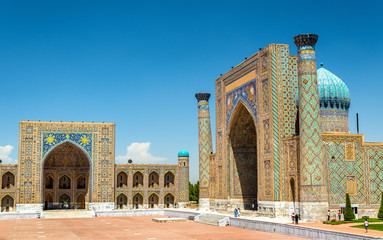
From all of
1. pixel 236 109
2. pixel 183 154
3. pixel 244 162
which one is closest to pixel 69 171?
pixel 183 154

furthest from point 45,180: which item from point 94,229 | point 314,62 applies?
point 314,62

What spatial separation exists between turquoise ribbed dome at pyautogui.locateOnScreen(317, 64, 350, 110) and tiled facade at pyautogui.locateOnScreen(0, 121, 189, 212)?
1458 cm

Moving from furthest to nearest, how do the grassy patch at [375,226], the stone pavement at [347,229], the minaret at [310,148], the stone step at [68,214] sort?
the stone step at [68,214]
the minaret at [310,148]
the grassy patch at [375,226]
the stone pavement at [347,229]

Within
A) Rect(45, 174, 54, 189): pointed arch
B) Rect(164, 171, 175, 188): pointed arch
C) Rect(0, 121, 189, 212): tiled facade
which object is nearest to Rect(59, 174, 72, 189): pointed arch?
Rect(0, 121, 189, 212): tiled facade

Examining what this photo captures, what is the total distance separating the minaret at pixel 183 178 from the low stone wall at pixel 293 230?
46.8 ft

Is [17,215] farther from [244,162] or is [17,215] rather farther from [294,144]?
[294,144]

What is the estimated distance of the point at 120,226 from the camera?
21.3m

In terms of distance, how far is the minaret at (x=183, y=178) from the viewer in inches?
1382

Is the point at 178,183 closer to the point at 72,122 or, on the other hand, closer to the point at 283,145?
the point at 72,122

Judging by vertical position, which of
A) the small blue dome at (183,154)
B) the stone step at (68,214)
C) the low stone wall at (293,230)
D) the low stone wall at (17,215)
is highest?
the small blue dome at (183,154)

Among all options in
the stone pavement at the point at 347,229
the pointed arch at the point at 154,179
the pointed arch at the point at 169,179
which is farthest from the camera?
the pointed arch at the point at 169,179

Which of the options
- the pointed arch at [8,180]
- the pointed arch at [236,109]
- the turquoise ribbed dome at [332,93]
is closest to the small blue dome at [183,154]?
the pointed arch at [236,109]

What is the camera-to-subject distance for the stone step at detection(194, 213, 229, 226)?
21.2m

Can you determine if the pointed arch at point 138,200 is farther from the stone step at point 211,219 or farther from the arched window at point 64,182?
the stone step at point 211,219
